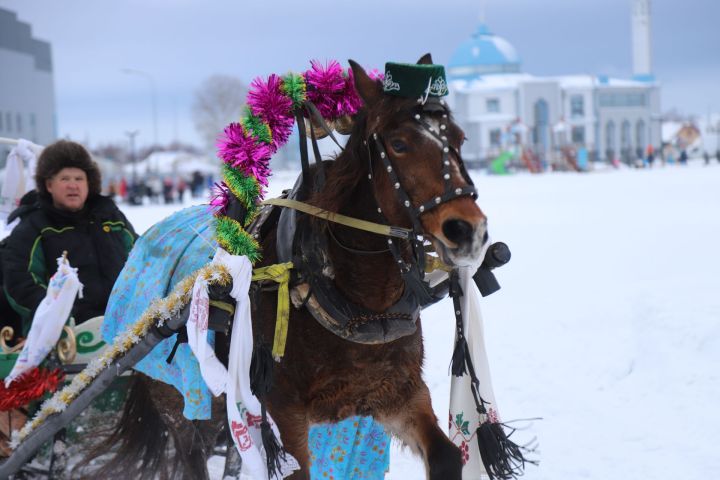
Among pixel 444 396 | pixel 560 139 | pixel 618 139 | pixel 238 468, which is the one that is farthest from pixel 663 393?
pixel 618 139

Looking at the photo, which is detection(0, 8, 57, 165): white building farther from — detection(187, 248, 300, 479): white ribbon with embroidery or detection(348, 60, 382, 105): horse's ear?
detection(348, 60, 382, 105): horse's ear

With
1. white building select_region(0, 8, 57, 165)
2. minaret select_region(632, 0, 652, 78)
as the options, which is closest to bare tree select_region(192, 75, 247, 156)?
white building select_region(0, 8, 57, 165)

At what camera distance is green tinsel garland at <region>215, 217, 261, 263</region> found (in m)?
3.59

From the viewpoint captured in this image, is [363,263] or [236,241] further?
[236,241]

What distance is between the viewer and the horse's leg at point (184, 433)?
4840 millimetres

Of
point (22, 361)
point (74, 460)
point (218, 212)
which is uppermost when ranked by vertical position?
point (218, 212)

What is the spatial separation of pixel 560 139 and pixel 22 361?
2848 inches

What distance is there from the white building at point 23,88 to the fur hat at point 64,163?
43.1m

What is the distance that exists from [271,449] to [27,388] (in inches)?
81.1

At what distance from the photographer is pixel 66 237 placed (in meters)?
5.34

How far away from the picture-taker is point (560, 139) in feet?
243

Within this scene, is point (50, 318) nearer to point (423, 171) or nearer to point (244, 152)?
point (244, 152)

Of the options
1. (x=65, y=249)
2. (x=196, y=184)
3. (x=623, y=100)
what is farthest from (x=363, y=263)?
(x=623, y=100)

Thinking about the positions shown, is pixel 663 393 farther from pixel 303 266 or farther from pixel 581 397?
pixel 303 266
